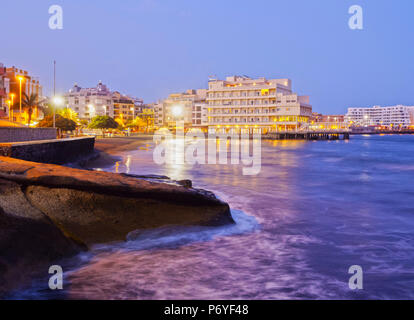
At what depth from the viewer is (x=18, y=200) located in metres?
6.93

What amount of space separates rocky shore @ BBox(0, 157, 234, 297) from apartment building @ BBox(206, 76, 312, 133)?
119390 mm

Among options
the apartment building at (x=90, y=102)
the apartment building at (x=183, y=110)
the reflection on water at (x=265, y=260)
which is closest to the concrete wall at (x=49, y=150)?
the reflection on water at (x=265, y=260)

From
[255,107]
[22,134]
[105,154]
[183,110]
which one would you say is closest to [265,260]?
[22,134]

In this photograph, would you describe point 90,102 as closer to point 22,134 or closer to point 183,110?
point 183,110

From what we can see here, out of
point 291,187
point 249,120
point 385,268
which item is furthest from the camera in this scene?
point 249,120

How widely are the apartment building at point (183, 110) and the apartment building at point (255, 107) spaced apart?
22.4m

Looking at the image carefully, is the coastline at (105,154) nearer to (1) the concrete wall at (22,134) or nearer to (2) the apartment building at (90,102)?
(1) the concrete wall at (22,134)

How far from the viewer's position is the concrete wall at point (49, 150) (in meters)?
14.3

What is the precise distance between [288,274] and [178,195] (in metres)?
3.12

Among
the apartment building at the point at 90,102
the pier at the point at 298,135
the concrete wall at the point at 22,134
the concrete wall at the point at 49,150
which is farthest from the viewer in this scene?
the apartment building at the point at 90,102

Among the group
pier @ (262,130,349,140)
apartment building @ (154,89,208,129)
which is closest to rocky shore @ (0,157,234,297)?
pier @ (262,130,349,140)

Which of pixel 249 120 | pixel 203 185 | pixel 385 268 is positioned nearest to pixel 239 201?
pixel 203 185
